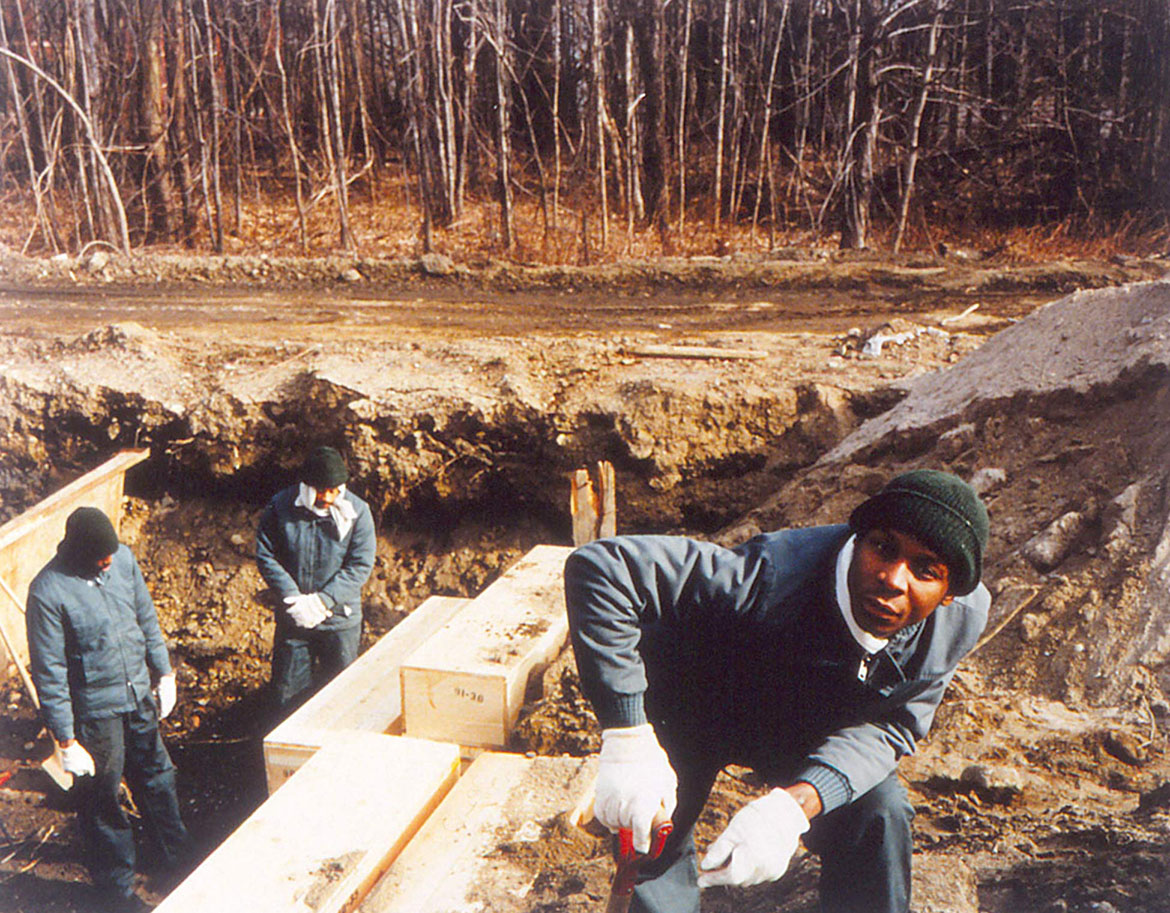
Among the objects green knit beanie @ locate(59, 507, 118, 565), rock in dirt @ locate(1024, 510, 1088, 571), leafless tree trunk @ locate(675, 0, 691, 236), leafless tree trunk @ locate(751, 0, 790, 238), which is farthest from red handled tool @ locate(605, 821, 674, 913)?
leafless tree trunk @ locate(675, 0, 691, 236)

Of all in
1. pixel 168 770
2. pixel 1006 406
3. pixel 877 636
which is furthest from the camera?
pixel 1006 406

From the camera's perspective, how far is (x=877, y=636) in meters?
2.01

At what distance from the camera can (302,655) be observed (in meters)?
4.89

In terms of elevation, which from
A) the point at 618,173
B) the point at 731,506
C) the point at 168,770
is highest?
the point at 618,173

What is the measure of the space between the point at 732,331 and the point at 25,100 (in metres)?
8.06

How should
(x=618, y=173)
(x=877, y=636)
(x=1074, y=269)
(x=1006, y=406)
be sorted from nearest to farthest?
(x=877, y=636) → (x=1006, y=406) → (x=1074, y=269) → (x=618, y=173)

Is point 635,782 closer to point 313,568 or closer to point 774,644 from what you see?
point 774,644

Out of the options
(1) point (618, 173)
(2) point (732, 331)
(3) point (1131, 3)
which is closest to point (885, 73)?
(3) point (1131, 3)

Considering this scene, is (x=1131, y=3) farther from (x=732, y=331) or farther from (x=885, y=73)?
(x=732, y=331)

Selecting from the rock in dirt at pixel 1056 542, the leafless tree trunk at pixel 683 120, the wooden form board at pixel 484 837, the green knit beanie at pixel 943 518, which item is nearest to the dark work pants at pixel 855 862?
the wooden form board at pixel 484 837

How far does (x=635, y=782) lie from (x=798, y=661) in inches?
17.6

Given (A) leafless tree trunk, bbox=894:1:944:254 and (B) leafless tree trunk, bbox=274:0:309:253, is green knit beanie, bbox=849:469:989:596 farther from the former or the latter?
(B) leafless tree trunk, bbox=274:0:309:253

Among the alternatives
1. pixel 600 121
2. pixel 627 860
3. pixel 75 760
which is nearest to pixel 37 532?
pixel 75 760

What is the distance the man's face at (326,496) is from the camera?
4555mm
